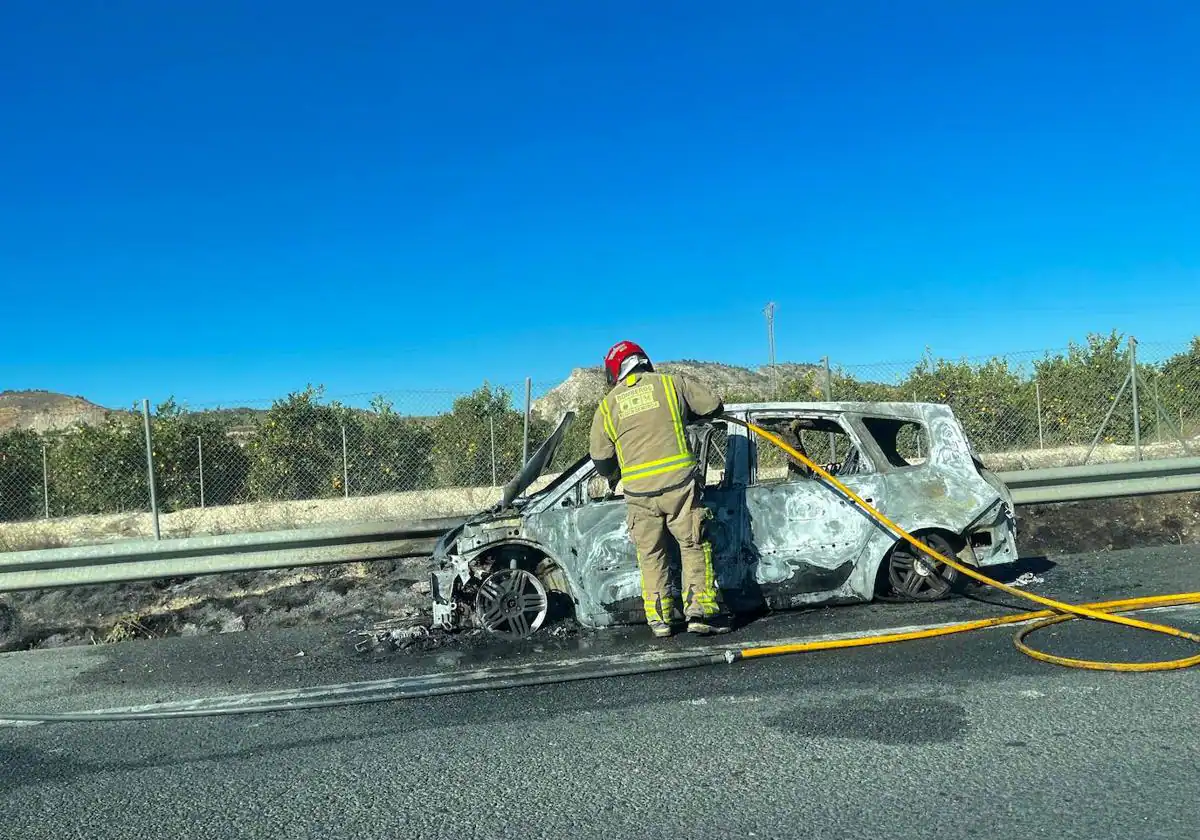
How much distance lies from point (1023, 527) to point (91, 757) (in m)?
7.71

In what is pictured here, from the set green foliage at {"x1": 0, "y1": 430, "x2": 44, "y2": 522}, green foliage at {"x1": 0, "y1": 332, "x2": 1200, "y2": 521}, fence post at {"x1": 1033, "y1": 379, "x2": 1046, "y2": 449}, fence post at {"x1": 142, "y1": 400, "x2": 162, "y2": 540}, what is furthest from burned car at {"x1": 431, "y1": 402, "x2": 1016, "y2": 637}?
green foliage at {"x1": 0, "y1": 430, "x2": 44, "y2": 522}

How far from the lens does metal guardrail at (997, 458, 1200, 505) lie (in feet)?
27.5

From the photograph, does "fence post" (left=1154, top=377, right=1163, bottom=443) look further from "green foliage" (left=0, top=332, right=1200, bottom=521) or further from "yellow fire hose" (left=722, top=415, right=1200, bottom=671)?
"yellow fire hose" (left=722, top=415, right=1200, bottom=671)

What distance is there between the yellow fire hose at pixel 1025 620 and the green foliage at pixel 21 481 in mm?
13982

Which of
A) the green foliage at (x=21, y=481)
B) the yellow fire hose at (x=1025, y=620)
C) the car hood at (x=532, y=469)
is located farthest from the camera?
the green foliage at (x=21, y=481)

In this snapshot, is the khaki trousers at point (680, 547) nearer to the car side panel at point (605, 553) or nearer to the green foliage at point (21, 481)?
the car side panel at point (605, 553)

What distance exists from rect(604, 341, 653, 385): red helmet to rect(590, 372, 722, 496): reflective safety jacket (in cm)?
6

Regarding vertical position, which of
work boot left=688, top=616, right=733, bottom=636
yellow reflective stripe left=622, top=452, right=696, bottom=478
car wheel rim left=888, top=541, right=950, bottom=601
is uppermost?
yellow reflective stripe left=622, top=452, right=696, bottom=478

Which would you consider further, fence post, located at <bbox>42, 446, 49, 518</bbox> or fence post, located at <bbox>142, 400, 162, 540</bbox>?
fence post, located at <bbox>42, 446, 49, 518</bbox>

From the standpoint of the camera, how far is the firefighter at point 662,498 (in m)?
5.89

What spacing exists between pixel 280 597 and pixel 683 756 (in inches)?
194

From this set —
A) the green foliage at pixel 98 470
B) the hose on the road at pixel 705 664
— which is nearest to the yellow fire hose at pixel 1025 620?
the hose on the road at pixel 705 664

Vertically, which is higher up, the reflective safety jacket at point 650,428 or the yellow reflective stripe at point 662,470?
the reflective safety jacket at point 650,428

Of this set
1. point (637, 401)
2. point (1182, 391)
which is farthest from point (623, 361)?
point (1182, 391)
